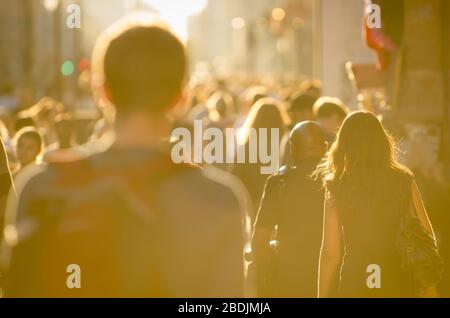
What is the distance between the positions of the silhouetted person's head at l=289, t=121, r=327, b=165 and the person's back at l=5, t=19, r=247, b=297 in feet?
13.6

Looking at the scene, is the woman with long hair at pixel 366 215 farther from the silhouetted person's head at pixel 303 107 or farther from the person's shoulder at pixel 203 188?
the silhouetted person's head at pixel 303 107

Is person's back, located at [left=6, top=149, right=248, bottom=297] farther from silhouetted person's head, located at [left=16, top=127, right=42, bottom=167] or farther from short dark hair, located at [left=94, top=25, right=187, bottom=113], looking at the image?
silhouetted person's head, located at [left=16, top=127, right=42, bottom=167]

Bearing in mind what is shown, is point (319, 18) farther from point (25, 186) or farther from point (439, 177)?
point (25, 186)

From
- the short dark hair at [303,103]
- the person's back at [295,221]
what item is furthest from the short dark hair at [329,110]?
the person's back at [295,221]

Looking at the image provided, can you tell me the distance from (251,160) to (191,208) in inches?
253

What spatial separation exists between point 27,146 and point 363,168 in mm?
4765

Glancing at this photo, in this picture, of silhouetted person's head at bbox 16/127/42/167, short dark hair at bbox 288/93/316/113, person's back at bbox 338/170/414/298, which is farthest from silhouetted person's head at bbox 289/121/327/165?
short dark hair at bbox 288/93/316/113

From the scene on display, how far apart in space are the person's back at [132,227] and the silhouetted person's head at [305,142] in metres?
4.16

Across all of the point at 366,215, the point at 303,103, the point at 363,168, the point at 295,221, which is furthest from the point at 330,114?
the point at 366,215

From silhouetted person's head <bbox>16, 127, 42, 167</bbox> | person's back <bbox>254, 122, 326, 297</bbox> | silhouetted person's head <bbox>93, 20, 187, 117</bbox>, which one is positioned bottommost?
person's back <bbox>254, 122, 326, 297</bbox>

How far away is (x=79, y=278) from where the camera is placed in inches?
123

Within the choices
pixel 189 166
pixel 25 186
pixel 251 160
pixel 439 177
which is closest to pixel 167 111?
pixel 189 166

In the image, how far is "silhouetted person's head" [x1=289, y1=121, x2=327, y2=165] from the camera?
730 cm

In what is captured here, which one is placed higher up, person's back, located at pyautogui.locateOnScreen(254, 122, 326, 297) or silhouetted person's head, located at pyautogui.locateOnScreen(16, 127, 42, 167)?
silhouetted person's head, located at pyautogui.locateOnScreen(16, 127, 42, 167)
